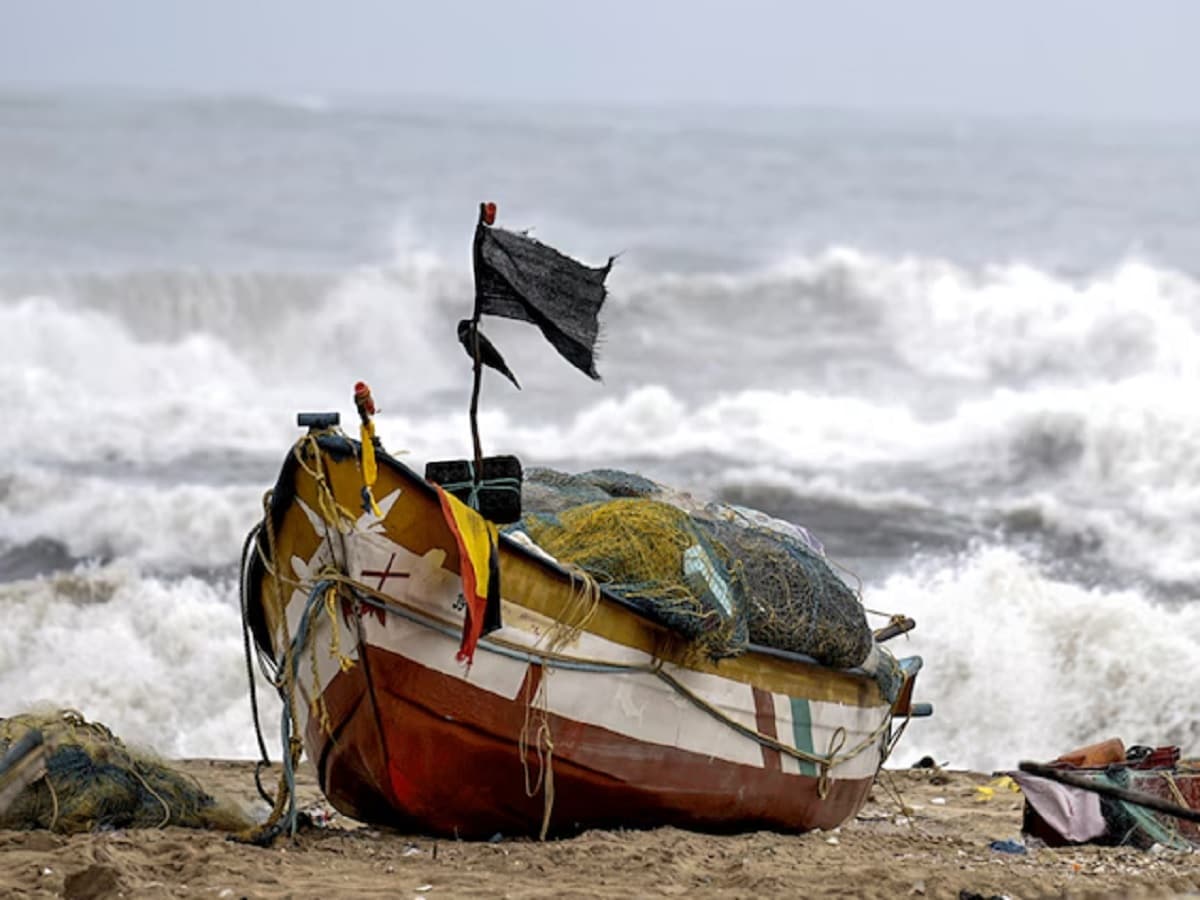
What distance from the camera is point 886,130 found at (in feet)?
294

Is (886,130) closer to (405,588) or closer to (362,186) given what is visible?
(362,186)

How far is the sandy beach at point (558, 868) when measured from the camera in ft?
20.3

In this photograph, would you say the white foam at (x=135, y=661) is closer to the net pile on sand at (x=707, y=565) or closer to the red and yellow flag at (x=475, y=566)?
the net pile on sand at (x=707, y=565)

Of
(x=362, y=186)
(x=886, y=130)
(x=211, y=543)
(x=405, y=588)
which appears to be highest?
(x=886, y=130)

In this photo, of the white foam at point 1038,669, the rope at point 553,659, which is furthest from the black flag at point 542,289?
the white foam at point 1038,669

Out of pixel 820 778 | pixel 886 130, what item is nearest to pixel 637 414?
pixel 820 778

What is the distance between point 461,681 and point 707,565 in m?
1.14

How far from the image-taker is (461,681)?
22.2 feet

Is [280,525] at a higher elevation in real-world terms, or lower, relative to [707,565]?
higher

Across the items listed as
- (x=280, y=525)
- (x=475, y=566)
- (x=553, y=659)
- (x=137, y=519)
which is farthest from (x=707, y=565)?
(x=137, y=519)

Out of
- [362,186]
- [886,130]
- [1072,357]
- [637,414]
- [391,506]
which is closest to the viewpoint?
[391,506]

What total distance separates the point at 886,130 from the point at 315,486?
3381 inches

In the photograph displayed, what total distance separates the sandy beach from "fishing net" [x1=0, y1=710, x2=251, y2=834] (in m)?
0.23

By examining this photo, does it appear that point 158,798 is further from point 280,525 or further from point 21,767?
point 280,525
